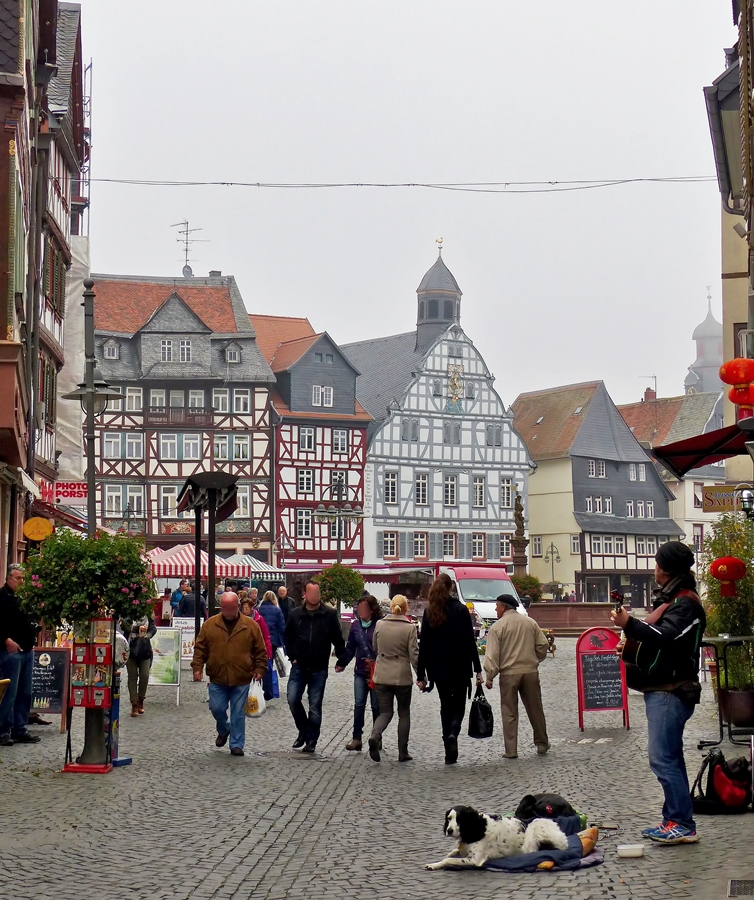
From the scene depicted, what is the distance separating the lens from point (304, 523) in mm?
69875

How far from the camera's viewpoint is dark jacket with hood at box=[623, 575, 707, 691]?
923 centimetres

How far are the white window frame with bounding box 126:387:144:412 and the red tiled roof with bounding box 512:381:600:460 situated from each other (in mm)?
26416

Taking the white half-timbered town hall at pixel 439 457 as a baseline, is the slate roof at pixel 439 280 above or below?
above

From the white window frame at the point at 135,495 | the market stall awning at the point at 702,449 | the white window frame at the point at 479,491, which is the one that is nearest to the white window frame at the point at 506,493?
the white window frame at the point at 479,491

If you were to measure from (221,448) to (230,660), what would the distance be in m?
54.6

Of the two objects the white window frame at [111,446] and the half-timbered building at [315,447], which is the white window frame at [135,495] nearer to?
the white window frame at [111,446]

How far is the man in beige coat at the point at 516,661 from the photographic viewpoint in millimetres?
15539

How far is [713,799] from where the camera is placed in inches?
415

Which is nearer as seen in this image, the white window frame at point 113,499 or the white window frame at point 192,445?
the white window frame at point 113,499

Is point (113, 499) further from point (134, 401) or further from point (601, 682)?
point (601, 682)

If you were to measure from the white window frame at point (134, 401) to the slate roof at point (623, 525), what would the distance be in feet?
86.0

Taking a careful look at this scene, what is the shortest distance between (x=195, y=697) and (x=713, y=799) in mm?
13379

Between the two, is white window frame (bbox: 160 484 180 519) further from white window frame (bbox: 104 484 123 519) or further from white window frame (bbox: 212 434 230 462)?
white window frame (bbox: 212 434 230 462)

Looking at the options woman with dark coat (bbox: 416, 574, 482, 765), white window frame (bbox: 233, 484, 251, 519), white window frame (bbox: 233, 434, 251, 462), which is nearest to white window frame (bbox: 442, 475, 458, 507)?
white window frame (bbox: 233, 434, 251, 462)
